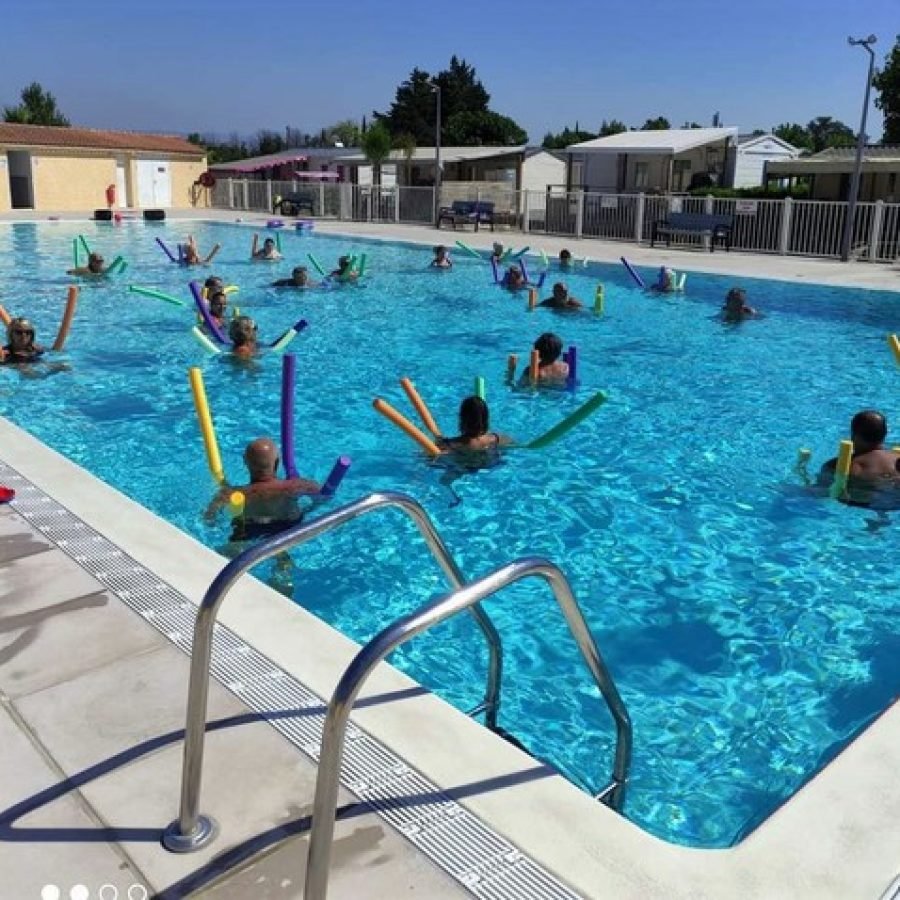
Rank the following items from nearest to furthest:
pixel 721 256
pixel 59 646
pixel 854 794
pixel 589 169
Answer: pixel 854 794
pixel 59 646
pixel 721 256
pixel 589 169

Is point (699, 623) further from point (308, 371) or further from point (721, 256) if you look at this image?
point (721, 256)

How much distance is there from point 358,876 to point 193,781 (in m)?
0.52

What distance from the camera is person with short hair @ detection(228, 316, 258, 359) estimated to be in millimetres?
10570

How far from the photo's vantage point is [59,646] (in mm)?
3596

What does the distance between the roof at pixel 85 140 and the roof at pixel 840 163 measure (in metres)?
26.3

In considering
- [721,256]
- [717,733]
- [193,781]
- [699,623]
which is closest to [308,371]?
[699,623]

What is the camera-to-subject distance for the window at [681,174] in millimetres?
37750

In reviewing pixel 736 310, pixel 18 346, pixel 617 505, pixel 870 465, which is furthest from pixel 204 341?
pixel 736 310

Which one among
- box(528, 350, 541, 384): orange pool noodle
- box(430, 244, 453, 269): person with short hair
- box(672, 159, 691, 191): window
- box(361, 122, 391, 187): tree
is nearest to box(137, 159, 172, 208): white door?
box(361, 122, 391, 187): tree

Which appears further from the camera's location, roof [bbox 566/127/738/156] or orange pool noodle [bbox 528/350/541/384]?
roof [bbox 566/127/738/156]

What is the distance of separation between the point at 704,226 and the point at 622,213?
288 centimetres

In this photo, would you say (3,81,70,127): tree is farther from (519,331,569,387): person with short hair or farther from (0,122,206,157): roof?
(519,331,569,387): person with short hair

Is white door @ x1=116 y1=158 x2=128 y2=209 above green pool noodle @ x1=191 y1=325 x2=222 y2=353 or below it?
above

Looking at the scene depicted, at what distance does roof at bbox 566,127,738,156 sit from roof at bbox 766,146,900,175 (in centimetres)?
292
